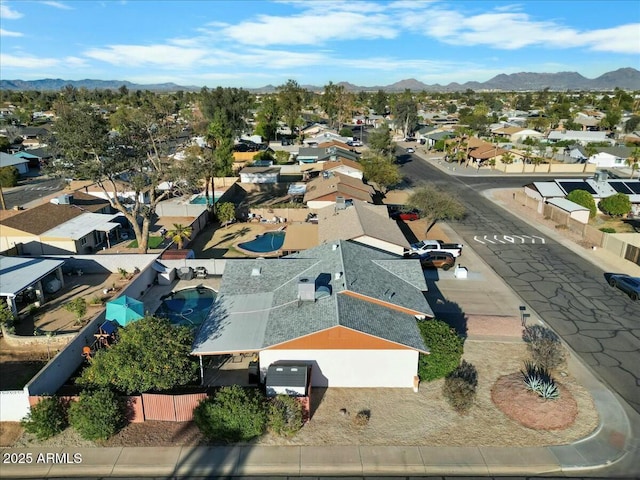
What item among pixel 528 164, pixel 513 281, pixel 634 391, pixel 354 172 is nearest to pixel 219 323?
pixel 634 391

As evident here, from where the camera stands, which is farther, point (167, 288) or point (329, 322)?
point (167, 288)

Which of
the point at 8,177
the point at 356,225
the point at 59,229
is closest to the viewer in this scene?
the point at 356,225

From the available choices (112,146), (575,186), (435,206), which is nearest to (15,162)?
(112,146)

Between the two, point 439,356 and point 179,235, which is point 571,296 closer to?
point 439,356

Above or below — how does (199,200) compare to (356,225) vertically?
below

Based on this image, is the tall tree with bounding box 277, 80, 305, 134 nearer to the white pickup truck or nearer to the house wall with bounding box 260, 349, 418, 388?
the white pickup truck

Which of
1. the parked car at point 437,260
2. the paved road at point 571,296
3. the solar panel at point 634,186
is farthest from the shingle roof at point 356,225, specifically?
the solar panel at point 634,186

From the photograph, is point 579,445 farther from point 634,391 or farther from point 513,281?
point 513,281
